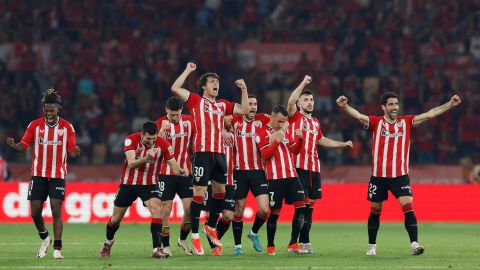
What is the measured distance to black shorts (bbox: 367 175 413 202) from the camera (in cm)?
1644

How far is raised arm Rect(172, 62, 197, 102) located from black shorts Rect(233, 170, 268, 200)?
5.19 feet

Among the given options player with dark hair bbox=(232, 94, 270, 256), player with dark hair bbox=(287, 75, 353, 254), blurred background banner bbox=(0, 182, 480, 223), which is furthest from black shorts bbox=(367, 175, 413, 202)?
blurred background banner bbox=(0, 182, 480, 223)

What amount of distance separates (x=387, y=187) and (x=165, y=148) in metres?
3.32

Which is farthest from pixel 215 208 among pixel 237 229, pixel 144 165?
pixel 144 165

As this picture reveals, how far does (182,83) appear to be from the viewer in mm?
16047

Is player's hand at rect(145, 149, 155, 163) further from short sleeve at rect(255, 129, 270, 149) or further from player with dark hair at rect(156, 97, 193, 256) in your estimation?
short sleeve at rect(255, 129, 270, 149)

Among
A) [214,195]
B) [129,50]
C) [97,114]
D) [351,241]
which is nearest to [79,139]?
[97,114]

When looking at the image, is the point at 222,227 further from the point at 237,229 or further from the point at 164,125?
the point at 164,125

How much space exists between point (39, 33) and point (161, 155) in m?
19.4

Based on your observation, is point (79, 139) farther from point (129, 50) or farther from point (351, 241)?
point (351, 241)

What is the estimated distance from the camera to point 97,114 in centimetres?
3244

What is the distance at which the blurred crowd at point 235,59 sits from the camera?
32.2 m

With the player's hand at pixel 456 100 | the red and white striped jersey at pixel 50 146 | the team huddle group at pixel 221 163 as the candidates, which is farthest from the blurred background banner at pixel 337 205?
the player's hand at pixel 456 100

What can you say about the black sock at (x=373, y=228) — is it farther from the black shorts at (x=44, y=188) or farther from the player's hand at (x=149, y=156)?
the black shorts at (x=44, y=188)
